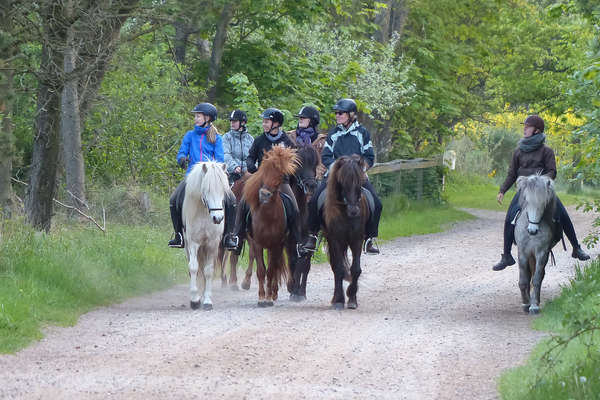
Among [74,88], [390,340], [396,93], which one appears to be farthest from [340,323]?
[396,93]

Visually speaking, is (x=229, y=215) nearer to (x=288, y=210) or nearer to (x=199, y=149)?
(x=288, y=210)

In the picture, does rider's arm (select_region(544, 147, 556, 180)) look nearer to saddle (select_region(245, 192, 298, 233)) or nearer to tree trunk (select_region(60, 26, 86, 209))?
saddle (select_region(245, 192, 298, 233))

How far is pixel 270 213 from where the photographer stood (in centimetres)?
1272

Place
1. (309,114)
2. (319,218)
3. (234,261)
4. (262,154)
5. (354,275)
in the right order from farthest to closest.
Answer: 1. (234,261)
2. (309,114)
3. (262,154)
4. (319,218)
5. (354,275)

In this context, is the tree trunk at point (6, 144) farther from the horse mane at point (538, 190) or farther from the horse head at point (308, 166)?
the horse mane at point (538, 190)

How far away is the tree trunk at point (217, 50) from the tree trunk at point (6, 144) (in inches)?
309

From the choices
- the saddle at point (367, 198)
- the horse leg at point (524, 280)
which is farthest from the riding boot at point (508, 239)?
the saddle at point (367, 198)

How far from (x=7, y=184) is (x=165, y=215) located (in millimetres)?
4336

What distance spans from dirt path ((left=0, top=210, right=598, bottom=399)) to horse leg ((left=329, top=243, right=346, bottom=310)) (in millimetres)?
268

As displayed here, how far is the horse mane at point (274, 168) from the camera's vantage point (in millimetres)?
12359

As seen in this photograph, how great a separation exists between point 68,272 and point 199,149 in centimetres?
250

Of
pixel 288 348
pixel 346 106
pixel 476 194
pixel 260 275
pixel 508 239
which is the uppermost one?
pixel 346 106

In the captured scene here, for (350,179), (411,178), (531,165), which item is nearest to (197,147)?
(350,179)

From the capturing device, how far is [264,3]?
21.1m
